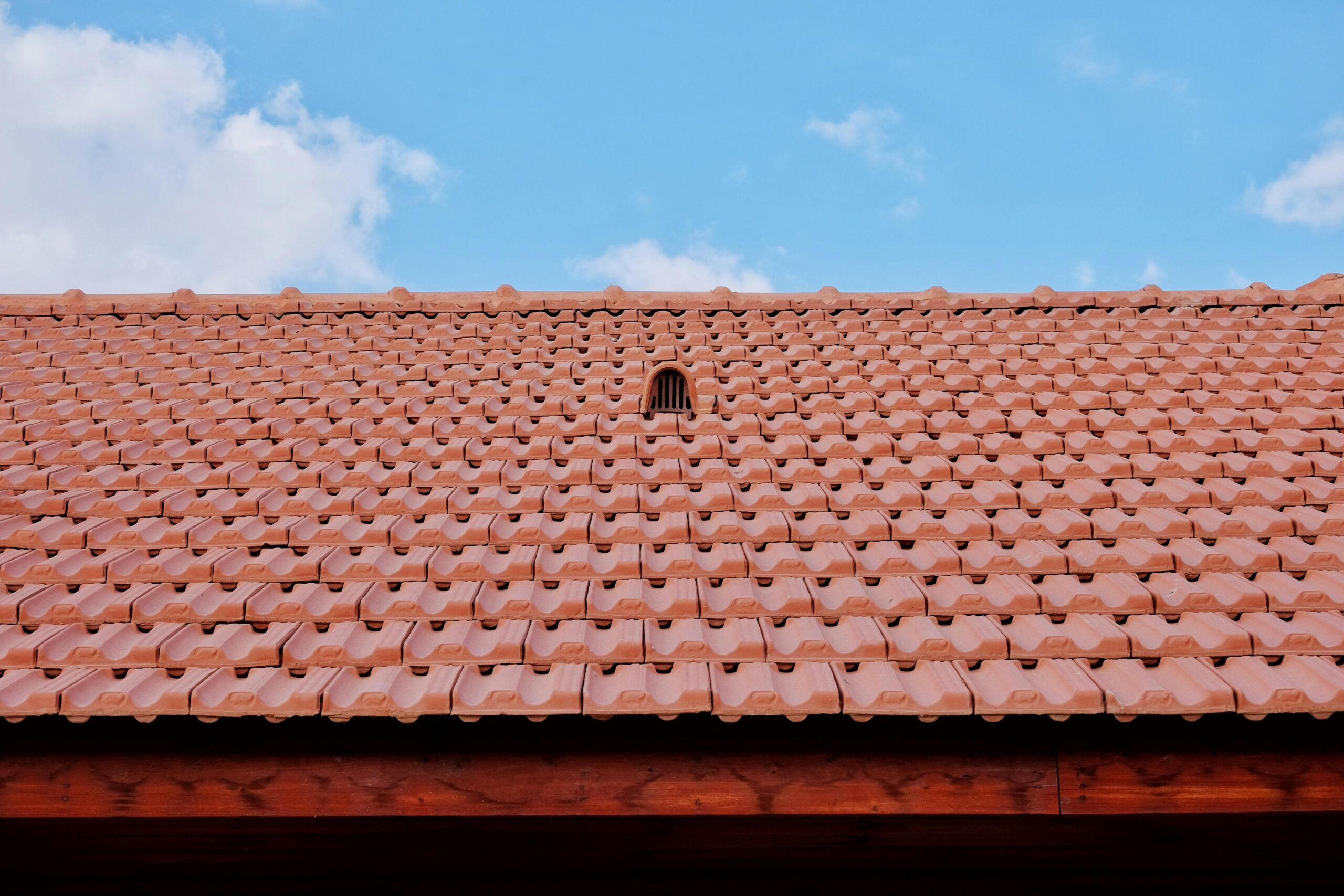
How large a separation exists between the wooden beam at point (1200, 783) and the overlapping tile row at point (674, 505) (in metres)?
0.27

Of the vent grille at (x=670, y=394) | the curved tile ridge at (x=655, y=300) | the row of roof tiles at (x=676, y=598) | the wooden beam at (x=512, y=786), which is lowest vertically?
the wooden beam at (x=512, y=786)

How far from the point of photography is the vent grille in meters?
4.70

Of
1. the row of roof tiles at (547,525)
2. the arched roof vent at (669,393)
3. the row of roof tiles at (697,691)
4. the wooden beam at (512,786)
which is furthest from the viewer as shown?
the arched roof vent at (669,393)

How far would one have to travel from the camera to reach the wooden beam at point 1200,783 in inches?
107

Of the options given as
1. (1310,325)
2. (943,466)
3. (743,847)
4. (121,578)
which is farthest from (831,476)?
(1310,325)

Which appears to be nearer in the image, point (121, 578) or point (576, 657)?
point (576, 657)

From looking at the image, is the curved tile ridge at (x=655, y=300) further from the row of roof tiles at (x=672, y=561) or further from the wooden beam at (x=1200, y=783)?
the wooden beam at (x=1200, y=783)

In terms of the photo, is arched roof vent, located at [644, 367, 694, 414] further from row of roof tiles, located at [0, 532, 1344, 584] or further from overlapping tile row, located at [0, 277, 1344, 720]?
row of roof tiles, located at [0, 532, 1344, 584]

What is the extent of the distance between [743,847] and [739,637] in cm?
91

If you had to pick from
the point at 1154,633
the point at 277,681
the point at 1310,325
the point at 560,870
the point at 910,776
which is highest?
the point at 1310,325

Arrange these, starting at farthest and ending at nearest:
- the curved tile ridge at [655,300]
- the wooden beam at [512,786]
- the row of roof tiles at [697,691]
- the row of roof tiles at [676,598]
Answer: the curved tile ridge at [655,300], the row of roof tiles at [676,598], the wooden beam at [512,786], the row of roof tiles at [697,691]

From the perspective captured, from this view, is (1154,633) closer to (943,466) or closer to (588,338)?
(943,466)

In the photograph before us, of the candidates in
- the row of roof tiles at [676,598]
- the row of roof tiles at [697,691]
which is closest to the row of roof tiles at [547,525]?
the row of roof tiles at [676,598]

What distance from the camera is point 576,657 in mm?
2779
